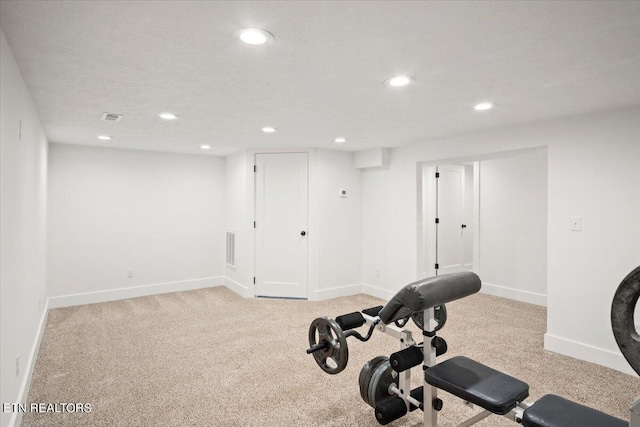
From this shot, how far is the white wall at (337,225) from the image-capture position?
529cm

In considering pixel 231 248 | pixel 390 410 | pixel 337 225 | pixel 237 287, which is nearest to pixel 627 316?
pixel 390 410

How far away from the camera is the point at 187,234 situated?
233 inches

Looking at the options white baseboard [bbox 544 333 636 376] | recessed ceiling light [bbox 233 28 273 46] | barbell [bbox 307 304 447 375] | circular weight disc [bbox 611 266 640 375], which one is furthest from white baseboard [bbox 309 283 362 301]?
circular weight disc [bbox 611 266 640 375]

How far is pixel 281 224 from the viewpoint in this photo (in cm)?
536

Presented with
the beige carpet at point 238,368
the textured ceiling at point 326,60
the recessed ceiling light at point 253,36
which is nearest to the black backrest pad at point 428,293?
the beige carpet at point 238,368

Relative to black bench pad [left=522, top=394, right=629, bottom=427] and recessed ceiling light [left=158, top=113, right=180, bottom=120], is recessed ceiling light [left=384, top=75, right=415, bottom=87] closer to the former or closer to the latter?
black bench pad [left=522, top=394, right=629, bottom=427]

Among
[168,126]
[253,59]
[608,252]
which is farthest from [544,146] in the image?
[168,126]

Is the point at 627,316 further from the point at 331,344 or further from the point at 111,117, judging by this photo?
the point at 111,117

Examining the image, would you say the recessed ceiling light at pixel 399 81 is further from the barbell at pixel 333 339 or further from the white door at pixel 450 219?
the white door at pixel 450 219

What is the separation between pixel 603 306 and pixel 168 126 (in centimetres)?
439

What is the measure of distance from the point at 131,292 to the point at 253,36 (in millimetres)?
4878

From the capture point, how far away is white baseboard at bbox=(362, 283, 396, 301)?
5.29 metres

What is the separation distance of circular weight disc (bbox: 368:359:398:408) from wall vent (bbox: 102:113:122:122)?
3062 millimetres

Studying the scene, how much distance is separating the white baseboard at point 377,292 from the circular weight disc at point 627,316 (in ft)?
14.5
